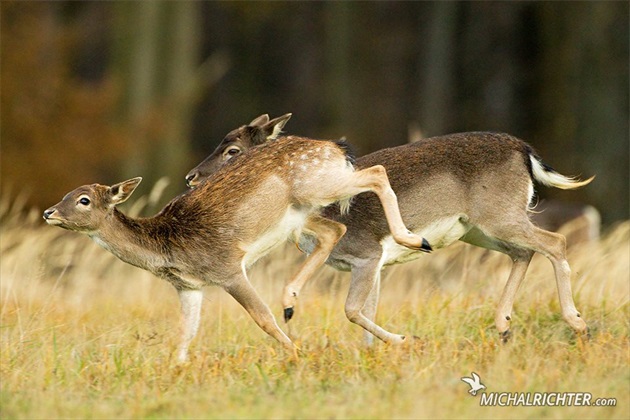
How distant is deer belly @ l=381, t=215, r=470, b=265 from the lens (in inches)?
343

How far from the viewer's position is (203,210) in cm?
831

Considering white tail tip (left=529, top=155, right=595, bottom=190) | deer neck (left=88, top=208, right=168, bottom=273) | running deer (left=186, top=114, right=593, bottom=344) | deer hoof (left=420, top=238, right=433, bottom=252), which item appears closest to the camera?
deer hoof (left=420, top=238, right=433, bottom=252)

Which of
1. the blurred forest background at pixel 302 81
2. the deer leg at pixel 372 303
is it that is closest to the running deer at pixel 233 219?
the deer leg at pixel 372 303

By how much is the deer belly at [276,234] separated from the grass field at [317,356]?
1.87ft

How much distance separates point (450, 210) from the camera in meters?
8.70

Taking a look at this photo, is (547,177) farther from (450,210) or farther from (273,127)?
(273,127)

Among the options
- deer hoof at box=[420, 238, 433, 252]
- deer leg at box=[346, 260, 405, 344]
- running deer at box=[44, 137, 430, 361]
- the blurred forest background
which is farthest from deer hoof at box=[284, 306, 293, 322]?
the blurred forest background

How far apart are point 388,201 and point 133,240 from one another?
1.70m

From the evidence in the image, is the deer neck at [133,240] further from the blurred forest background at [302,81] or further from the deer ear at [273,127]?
the blurred forest background at [302,81]

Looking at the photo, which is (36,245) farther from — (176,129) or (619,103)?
(619,103)

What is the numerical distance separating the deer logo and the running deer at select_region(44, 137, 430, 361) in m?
1.29

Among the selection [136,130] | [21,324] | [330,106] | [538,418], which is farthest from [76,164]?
[538,418]

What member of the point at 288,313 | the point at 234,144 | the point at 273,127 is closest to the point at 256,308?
the point at 288,313

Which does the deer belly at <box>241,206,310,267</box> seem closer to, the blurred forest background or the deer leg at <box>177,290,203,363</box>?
the deer leg at <box>177,290,203,363</box>
